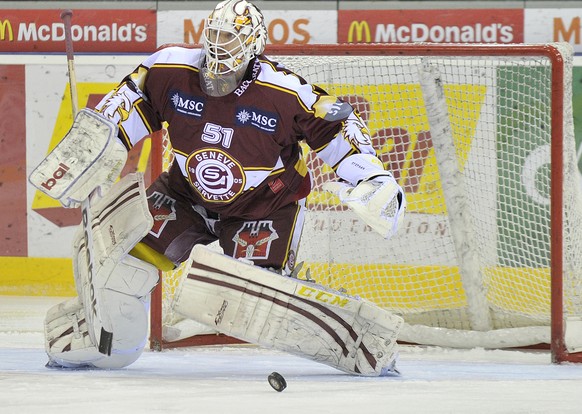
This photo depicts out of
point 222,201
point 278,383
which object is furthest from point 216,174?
point 278,383

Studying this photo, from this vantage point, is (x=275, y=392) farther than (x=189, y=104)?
No

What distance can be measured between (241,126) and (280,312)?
518 millimetres

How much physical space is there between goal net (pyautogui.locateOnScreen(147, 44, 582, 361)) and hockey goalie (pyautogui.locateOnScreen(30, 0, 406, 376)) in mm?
721

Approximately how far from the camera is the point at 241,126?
329 cm

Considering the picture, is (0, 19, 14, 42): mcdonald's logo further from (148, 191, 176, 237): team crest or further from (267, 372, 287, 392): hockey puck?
(267, 372, 287, 392): hockey puck

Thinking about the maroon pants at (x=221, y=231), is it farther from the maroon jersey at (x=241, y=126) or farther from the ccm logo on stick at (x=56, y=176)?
the ccm logo on stick at (x=56, y=176)

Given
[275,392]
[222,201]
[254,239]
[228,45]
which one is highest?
[228,45]

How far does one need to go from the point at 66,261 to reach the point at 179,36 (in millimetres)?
1132

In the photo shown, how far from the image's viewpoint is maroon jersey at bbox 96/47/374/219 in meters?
3.29

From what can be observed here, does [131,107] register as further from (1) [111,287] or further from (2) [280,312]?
(2) [280,312]

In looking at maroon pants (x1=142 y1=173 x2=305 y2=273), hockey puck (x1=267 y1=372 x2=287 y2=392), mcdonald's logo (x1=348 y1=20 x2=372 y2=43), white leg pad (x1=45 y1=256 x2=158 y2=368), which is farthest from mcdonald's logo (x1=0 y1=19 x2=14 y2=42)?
hockey puck (x1=267 y1=372 x2=287 y2=392)

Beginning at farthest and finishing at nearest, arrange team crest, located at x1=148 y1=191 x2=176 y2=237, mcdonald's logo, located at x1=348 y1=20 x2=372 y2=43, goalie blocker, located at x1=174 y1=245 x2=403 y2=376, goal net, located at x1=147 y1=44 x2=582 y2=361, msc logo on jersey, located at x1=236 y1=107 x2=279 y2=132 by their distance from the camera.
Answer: mcdonald's logo, located at x1=348 y1=20 x2=372 y2=43
goal net, located at x1=147 y1=44 x2=582 y2=361
team crest, located at x1=148 y1=191 x2=176 y2=237
msc logo on jersey, located at x1=236 y1=107 x2=279 y2=132
goalie blocker, located at x1=174 y1=245 x2=403 y2=376

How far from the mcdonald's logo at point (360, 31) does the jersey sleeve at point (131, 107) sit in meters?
2.07

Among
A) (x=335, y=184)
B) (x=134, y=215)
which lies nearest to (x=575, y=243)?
(x=335, y=184)
